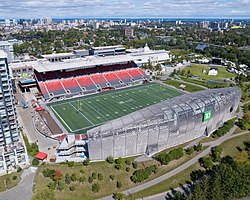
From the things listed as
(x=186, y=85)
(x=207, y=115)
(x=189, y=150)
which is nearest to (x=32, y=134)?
(x=189, y=150)

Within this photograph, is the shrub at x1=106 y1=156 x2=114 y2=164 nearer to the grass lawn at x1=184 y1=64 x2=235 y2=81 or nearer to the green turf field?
the green turf field

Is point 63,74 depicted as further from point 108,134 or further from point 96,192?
point 96,192

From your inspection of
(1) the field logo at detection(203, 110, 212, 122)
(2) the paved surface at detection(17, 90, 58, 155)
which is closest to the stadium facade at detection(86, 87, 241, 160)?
(1) the field logo at detection(203, 110, 212, 122)

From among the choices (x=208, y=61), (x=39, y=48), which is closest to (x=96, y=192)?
(x=208, y=61)

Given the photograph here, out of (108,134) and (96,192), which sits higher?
(108,134)

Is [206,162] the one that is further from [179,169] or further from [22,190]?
[22,190]

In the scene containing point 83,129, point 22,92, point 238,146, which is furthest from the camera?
point 22,92

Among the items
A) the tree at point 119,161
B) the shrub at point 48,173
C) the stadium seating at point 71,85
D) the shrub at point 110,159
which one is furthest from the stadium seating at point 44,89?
the tree at point 119,161
